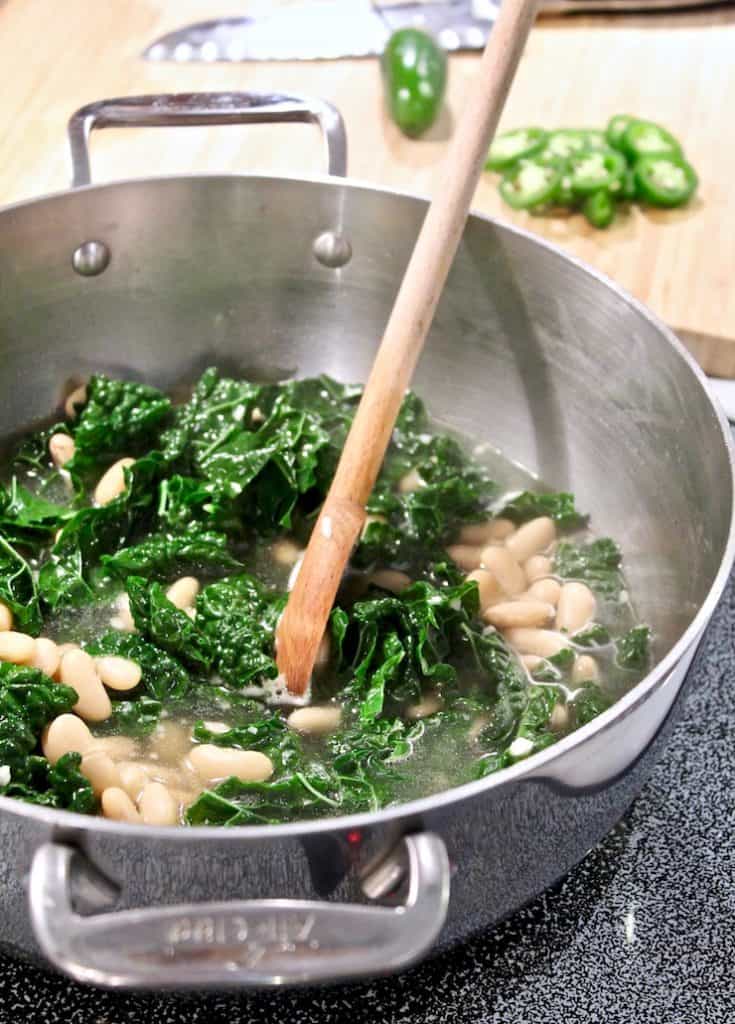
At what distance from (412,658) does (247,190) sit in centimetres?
76

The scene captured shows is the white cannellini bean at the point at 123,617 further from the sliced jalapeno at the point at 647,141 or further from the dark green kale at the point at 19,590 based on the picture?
the sliced jalapeno at the point at 647,141

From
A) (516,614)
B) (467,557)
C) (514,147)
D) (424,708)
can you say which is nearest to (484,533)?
(467,557)

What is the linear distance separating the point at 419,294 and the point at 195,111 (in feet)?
1.34

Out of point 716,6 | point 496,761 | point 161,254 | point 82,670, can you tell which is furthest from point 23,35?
point 496,761

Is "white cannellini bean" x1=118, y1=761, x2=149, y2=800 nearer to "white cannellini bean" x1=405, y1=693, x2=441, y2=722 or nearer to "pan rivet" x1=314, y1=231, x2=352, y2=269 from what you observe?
"white cannellini bean" x1=405, y1=693, x2=441, y2=722

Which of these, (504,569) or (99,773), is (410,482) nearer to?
(504,569)

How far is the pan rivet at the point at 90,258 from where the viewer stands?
1.81 metres

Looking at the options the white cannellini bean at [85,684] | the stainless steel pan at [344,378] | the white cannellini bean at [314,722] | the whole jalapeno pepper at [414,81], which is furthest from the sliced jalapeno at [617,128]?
the white cannellini bean at [85,684]

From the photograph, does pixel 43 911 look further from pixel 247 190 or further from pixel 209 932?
pixel 247 190

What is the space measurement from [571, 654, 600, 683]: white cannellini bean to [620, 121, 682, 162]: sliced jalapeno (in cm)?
112

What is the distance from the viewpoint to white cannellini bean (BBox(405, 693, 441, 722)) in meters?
1.49

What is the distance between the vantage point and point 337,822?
93 centimetres

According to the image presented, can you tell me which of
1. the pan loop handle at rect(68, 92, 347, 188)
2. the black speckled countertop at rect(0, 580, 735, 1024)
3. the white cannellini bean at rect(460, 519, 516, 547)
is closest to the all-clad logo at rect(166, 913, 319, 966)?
the black speckled countertop at rect(0, 580, 735, 1024)

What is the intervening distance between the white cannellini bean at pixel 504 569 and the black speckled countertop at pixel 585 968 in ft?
1.16
